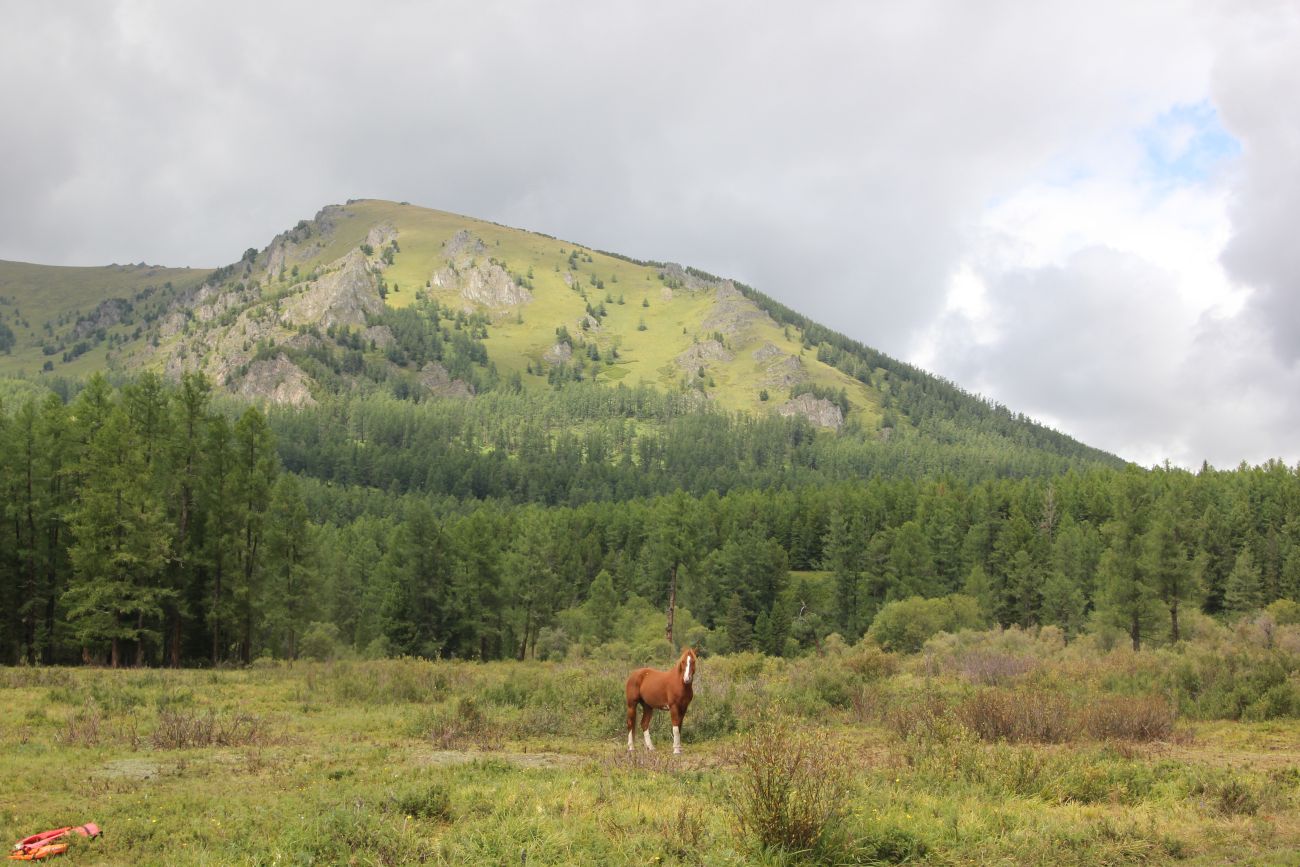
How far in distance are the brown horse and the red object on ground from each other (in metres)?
8.71

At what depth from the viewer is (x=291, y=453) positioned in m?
196

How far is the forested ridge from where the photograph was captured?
113 feet

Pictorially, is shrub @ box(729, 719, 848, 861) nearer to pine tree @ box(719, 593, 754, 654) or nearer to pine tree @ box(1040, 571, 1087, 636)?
pine tree @ box(719, 593, 754, 654)

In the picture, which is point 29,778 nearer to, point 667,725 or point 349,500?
point 667,725

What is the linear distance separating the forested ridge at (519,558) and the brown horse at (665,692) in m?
25.7

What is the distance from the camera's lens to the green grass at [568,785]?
30.7ft

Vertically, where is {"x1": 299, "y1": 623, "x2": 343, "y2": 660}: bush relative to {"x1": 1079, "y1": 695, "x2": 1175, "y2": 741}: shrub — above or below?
below

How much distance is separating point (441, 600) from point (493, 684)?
3524 centimetres

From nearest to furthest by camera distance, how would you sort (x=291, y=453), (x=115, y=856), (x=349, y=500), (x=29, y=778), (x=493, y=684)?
1. (x=115, y=856)
2. (x=29, y=778)
3. (x=493, y=684)
4. (x=349, y=500)
5. (x=291, y=453)

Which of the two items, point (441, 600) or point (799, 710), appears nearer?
point (799, 710)

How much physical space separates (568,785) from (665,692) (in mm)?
3727

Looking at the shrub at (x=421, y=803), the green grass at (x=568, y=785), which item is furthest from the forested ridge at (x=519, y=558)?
the shrub at (x=421, y=803)

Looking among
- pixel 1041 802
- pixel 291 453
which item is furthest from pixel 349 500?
pixel 1041 802

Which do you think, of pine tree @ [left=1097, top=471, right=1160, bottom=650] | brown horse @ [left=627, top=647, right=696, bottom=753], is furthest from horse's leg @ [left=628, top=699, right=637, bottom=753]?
pine tree @ [left=1097, top=471, right=1160, bottom=650]
